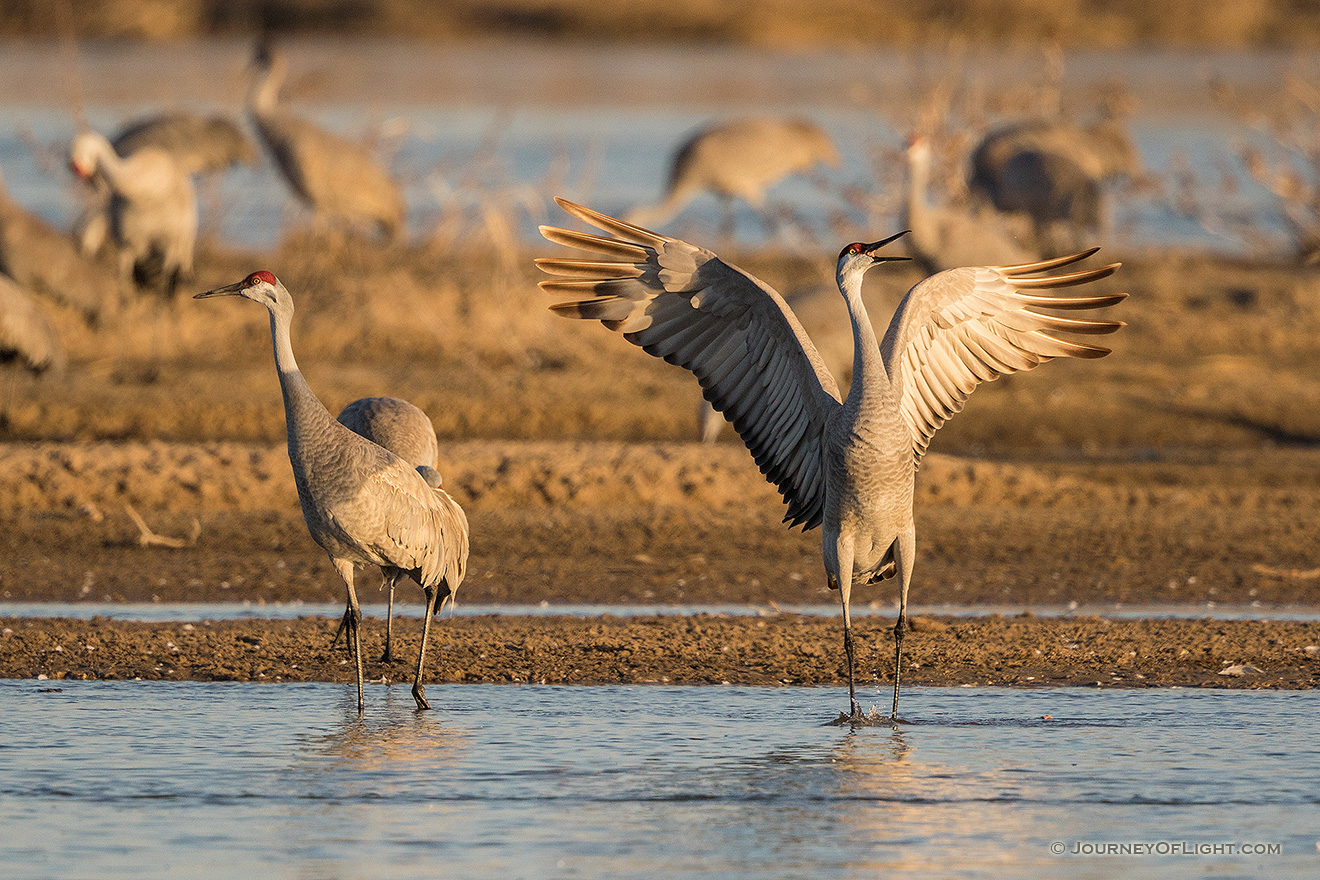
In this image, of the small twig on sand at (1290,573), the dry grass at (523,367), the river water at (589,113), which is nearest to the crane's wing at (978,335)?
the small twig on sand at (1290,573)

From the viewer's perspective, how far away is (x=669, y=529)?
10359mm

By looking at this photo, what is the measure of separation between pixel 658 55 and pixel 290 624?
147ft

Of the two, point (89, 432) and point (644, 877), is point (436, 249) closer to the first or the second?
point (89, 432)

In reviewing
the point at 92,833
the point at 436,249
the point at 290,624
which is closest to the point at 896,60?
the point at 436,249

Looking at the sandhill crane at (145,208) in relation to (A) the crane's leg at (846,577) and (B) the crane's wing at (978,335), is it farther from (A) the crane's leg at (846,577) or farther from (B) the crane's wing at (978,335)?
(A) the crane's leg at (846,577)

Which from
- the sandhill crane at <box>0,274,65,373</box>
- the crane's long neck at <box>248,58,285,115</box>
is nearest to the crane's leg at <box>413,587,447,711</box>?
the sandhill crane at <box>0,274,65,373</box>

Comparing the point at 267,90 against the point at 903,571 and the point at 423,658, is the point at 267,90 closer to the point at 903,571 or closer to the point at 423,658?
the point at 423,658

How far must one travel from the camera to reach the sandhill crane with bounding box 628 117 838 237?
19.3m

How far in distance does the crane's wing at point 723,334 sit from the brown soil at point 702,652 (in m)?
0.62

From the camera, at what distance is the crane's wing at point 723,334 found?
7.33 m

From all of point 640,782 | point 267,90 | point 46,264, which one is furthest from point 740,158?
point 640,782

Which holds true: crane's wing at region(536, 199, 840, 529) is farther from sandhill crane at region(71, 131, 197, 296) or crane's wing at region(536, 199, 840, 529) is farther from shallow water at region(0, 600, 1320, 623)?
sandhill crane at region(71, 131, 197, 296)

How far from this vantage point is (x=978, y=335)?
7859 millimetres

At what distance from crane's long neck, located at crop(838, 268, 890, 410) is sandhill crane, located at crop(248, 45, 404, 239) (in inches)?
418
